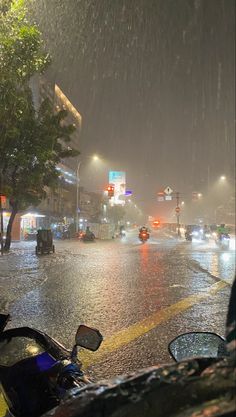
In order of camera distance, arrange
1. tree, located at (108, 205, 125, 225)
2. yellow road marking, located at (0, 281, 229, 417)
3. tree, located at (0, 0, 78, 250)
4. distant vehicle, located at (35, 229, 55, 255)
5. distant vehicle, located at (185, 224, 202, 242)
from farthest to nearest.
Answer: tree, located at (108, 205, 125, 225)
distant vehicle, located at (185, 224, 202, 242)
distant vehicle, located at (35, 229, 55, 255)
tree, located at (0, 0, 78, 250)
yellow road marking, located at (0, 281, 229, 417)

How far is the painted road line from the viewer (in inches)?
241

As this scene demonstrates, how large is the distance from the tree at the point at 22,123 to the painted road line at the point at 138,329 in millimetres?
10275

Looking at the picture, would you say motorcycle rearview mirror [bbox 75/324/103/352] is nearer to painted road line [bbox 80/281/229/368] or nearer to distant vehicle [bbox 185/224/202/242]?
painted road line [bbox 80/281/229/368]

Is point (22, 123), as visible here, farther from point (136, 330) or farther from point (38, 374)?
point (38, 374)

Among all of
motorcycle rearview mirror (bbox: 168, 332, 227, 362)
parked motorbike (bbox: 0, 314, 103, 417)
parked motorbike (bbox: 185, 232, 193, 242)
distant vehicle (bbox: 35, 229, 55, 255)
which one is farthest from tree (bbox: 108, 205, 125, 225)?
motorcycle rearview mirror (bbox: 168, 332, 227, 362)

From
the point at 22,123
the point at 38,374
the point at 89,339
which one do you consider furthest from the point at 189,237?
the point at 38,374

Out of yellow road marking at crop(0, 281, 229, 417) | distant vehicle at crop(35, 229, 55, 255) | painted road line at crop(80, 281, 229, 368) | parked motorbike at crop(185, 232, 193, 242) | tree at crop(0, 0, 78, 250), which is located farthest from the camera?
parked motorbike at crop(185, 232, 193, 242)

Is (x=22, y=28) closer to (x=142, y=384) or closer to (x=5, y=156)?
(x=5, y=156)

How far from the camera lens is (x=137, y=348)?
6.41 m

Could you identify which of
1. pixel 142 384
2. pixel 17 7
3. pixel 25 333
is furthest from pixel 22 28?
pixel 142 384

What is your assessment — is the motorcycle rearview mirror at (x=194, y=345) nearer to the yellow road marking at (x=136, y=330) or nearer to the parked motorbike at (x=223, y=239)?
the yellow road marking at (x=136, y=330)

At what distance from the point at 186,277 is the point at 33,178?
1503 centimetres

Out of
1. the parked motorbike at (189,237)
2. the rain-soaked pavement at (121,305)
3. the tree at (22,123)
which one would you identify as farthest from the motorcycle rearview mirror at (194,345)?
the parked motorbike at (189,237)

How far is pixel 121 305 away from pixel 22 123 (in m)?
18.5
